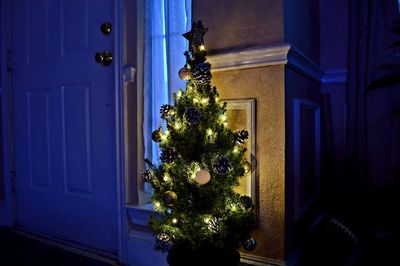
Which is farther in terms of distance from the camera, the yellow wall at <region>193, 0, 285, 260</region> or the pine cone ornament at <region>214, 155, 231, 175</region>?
the yellow wall at <region>193, 0, 285, 260</region>

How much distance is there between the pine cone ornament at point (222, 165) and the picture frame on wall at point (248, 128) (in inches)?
8.8

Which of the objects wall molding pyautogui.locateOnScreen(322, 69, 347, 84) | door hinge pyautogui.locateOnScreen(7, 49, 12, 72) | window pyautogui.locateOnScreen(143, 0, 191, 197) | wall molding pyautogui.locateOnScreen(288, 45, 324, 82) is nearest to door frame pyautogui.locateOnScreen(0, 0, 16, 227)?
door hinge pyautogui.locateOnScreen(7, 49, 12, 72)

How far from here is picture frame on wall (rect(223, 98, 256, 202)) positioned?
120cm

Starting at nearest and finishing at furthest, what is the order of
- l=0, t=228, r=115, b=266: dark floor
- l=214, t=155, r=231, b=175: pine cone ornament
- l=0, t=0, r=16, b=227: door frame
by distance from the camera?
l=214, t=155, r=231, b=175: pine cone ornament
l=0, t=228, r=115, b=266: dark floor
l=0, t=0, r=16, b=227: door frame

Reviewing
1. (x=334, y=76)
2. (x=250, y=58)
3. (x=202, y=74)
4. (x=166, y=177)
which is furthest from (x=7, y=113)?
(x=334, y=76)

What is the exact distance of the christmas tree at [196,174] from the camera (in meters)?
1.06

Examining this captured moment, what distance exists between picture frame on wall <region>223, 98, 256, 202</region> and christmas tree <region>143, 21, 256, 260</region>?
0.34 ft

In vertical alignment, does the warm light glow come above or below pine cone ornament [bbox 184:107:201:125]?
below

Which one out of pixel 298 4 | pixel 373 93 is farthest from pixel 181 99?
pixel 373 93

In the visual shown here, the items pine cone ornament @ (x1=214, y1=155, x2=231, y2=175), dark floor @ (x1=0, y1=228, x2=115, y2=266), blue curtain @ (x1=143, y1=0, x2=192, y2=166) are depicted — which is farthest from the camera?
dark floor @ (x1=0, y1=228, x2=115, y2=266)

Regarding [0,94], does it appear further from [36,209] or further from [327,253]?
[327,253]

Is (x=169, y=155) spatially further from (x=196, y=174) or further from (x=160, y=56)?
(x=160, y=56)

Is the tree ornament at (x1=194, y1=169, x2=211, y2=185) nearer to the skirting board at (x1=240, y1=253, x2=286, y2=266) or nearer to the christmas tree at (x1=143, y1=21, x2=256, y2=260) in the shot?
the christmas tree at (x1=143, y1=21, x2=256, y2=260)

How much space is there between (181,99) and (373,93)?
3.43 ft
